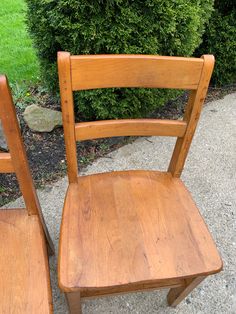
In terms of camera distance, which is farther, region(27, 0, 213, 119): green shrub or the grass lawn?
the grass lawn

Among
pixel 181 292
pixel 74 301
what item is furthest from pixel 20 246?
pixel 181 292

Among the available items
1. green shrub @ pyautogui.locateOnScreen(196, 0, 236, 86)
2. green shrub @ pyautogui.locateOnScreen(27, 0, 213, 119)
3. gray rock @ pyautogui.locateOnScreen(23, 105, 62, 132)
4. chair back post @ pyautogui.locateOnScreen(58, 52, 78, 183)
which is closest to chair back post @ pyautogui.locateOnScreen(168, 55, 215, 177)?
chair back post @ pyautogui.locateOnScreen(58, 52, 78, 183)

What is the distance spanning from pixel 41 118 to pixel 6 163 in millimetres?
1358

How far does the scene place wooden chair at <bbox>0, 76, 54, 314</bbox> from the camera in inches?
42.1

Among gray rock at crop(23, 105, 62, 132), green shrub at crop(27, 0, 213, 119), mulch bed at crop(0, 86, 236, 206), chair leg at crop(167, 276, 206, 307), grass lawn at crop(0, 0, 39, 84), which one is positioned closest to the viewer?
chair leg at crop(167, 276, 206, 307)

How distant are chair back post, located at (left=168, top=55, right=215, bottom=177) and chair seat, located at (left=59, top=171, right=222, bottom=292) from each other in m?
0.09

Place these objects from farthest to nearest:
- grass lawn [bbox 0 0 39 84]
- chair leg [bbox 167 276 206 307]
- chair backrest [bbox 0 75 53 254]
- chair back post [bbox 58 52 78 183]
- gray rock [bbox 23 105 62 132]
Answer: grass lawn [bbox 0 0 39 84] < gray rock [bbox 23 105 62 132] < chair leg [bbox 167 276 206 307] < chair back post [bbox 58 52 78 183] < chair backrest [bbox 0 75 53 254]

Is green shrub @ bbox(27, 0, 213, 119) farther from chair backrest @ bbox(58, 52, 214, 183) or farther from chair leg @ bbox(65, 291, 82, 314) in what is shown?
chair leg @ bbox(65, 291, 82, 314)

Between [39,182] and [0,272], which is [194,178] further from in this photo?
[0,272]

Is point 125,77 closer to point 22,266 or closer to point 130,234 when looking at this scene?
point 130,234

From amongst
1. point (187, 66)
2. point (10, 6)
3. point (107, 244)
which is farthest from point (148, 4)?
point (10, 6)

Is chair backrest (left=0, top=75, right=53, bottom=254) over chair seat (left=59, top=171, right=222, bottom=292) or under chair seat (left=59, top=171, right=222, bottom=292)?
Answer: over

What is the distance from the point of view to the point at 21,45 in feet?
12.2

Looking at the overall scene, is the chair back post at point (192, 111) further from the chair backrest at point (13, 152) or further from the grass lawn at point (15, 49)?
the grass lawn at point (15, 49)
